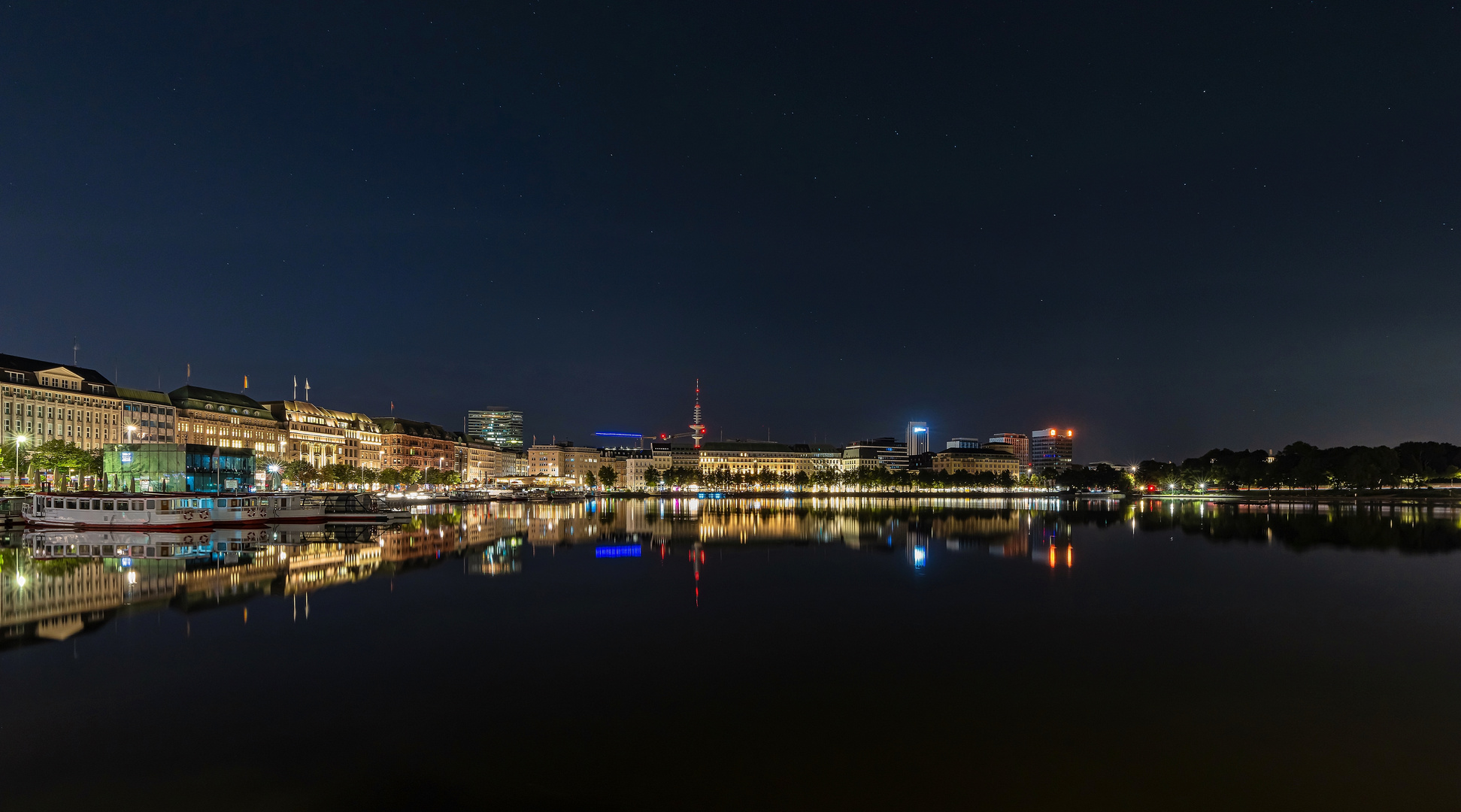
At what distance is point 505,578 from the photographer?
93.0 feet

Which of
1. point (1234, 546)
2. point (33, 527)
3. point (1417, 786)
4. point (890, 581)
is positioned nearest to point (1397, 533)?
point (1234, 546)

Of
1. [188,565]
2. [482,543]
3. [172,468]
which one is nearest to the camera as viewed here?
[188,565]

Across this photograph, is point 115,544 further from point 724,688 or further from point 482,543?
Answer: point 724,688

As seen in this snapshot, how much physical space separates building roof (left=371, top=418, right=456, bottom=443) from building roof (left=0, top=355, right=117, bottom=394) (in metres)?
62.0

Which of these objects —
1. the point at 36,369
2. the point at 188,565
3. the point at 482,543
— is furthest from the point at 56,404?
the point at 188,565

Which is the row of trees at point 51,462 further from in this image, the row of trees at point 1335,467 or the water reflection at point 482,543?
the row of trees at point 1335,467

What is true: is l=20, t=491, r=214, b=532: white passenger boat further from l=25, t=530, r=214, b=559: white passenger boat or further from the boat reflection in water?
the boat reflection in water

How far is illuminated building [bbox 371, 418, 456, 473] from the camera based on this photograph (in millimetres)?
167825

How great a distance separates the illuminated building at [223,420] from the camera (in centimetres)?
12225

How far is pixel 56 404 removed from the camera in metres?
100

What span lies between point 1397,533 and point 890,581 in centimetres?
4333

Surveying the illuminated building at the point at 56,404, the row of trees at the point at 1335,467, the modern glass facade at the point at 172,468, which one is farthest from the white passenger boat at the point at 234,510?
the row of trees at the point at 1335,467

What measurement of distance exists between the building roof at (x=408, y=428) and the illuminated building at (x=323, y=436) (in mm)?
6509

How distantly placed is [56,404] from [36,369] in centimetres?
492
